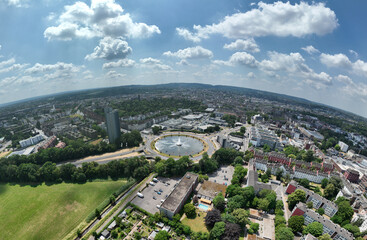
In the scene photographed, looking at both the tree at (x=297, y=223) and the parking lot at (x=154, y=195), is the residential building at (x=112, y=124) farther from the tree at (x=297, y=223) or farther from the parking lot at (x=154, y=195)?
the tree at (x=297, y=223)

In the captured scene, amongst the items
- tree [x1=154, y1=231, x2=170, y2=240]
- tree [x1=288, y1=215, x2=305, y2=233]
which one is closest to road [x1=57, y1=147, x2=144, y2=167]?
tree [x1=154, y1=231, x2=170, y2=240]

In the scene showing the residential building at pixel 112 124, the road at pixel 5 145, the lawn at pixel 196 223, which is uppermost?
the residential building at pixel 112 124

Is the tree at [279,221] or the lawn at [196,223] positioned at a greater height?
the tree at [279,221]

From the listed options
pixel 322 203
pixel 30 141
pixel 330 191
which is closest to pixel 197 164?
pixel 322 203

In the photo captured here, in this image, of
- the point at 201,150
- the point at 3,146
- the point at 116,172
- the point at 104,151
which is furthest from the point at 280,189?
the point at 3,146

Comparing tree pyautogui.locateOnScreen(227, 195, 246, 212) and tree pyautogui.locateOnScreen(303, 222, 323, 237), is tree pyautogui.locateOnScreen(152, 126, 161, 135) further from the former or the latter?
tree pyautogui.locateOnScreen(303, 222, 323, 237)

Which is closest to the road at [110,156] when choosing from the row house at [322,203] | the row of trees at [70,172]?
the row of trees at [70,172]

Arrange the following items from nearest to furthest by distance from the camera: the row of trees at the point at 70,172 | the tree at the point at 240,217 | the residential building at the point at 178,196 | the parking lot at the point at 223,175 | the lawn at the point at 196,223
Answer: the tree at the point at 240,217 → the lawn at the point at 196,223 → the residential building at the point at 178,196 → the row of trees at the point at 70,172 → the parking lot at the point at 223,175

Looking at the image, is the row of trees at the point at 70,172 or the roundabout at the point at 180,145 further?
the roundabout at the point at 180,145
